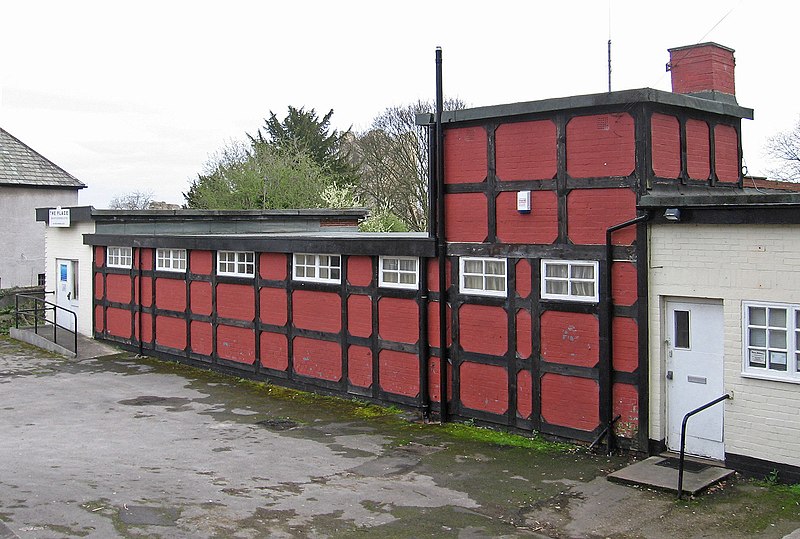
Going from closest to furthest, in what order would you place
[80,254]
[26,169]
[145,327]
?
[145,327] < [80,254] < [26,169]

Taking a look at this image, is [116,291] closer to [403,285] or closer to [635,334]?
[403,285]

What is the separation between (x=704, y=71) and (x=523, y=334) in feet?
15.4

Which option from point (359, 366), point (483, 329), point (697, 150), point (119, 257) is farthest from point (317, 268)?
point (119, 257)

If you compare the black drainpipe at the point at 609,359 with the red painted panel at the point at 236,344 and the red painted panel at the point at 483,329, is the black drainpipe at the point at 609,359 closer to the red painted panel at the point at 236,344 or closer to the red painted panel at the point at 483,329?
the red painted panel at the point at 483,329

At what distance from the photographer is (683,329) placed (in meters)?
10.3

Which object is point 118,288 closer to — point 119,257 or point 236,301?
point 119,257

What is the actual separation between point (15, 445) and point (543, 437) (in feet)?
24.3

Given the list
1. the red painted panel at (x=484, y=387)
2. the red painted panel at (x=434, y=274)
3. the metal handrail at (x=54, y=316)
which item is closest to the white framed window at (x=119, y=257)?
the metal handrail at (x=54, y=316)

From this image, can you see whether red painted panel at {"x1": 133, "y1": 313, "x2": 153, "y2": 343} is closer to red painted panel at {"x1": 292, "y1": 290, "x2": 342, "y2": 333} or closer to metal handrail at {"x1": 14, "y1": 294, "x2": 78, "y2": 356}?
metal handrail at {"x1": 14, "y1": 294, "x2": 78, "y2": 356}

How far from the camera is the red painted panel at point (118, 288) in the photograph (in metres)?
20.1

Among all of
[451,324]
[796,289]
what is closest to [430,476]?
[451,324]

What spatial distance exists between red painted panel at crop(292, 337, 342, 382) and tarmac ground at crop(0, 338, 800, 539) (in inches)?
23.8

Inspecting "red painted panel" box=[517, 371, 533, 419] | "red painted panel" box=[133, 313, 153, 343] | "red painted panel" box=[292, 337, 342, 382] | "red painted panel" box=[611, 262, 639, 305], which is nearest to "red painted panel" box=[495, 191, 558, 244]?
"red painted panel" box=[611, 262, 639, 305]

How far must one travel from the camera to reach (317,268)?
49.8ft
